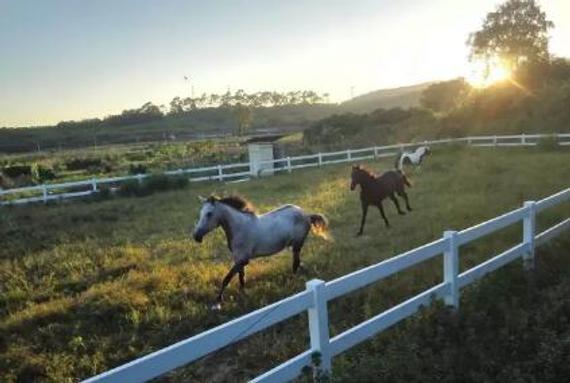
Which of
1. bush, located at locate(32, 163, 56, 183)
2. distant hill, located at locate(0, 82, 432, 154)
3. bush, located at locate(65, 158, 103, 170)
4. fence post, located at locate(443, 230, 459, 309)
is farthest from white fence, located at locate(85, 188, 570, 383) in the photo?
distant hill, located at locate(0, 82, 432, 154)

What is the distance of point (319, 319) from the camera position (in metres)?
4.73

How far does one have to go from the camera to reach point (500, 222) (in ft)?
25.5

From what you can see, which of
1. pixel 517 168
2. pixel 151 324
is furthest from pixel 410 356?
pixel 517 168

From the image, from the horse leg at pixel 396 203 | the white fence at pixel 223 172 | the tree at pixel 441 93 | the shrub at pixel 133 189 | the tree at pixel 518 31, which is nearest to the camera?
the horse leg at pixel 396 203

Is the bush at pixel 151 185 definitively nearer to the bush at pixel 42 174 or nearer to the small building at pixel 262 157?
the small building at pixel 262 157

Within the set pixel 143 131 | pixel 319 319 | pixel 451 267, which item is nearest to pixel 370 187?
pixel 451 267

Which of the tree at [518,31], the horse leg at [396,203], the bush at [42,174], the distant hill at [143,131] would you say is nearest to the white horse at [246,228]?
the horse leg at [396,203]

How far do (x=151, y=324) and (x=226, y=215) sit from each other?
75.1 inches

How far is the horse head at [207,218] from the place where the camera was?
324 inches

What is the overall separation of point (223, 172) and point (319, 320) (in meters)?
27.1

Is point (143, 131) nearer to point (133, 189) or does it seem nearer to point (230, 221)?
point (133, 189)

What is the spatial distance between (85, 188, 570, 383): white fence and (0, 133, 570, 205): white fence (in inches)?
764

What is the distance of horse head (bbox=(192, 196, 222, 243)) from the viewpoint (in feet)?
27.0

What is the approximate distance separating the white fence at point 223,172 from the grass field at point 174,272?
2.52 m
